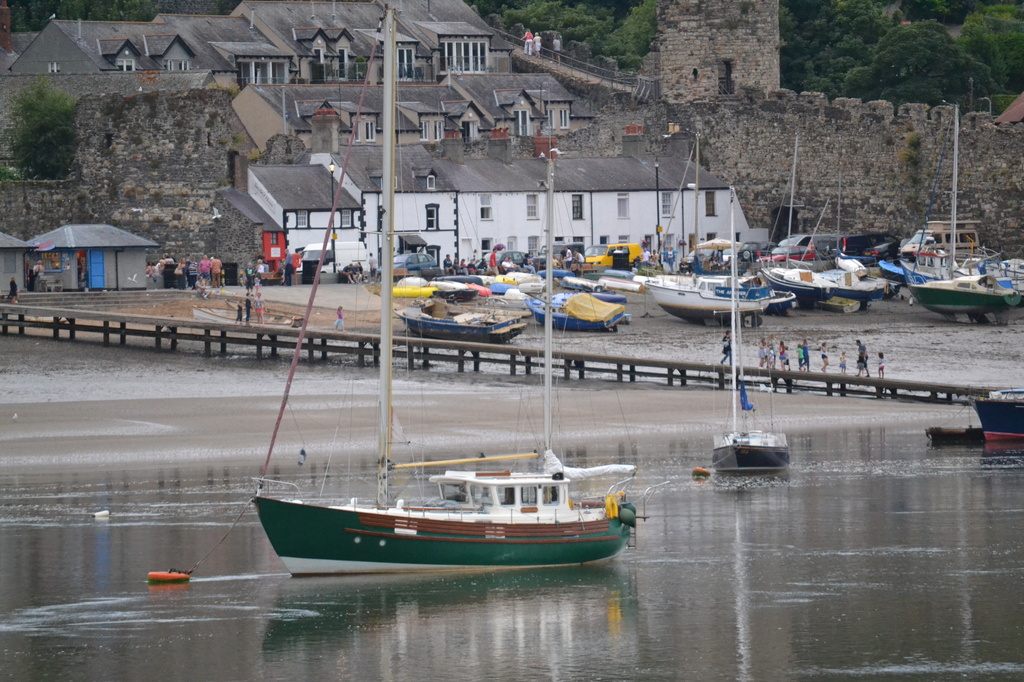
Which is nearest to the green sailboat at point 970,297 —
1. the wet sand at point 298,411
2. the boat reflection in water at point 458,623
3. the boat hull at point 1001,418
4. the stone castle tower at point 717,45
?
the wet sand at point 298,411

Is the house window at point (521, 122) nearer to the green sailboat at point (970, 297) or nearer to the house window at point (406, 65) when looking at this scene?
the house window at point (406, 65)

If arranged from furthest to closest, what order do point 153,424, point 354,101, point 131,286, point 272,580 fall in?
point 354,101
point 131,286
point 153,424
point 272,580

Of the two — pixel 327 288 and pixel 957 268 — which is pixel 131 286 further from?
pixel 957 268

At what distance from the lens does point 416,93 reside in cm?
7850

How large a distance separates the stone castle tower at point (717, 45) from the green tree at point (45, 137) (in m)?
22.3

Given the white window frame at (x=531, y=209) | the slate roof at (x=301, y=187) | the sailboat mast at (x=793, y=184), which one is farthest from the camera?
the sailboat mast at (x=793, y=184)

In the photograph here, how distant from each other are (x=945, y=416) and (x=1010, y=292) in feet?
41.1

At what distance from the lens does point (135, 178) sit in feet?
172

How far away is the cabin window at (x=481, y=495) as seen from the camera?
2383cm

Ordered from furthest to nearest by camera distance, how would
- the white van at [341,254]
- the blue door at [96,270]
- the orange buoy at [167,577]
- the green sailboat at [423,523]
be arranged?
the white van at [341,254], the blue door at [96,270], the orange buoy at [167,577], the green sailboat at [423,523]

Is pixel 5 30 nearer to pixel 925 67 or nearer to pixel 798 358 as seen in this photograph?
pixel 925 67

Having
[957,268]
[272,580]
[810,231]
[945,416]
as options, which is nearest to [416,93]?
[810,231]

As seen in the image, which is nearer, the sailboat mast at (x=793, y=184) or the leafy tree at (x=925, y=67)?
the sailboat mast at (x=793, y=184)

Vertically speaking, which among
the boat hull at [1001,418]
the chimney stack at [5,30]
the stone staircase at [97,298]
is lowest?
the boat hull at [1001,418]
